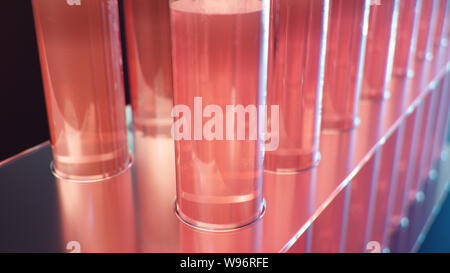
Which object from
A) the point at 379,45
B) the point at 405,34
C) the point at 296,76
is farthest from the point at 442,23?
the point at 296,76

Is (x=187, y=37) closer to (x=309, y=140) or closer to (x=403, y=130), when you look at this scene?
(x=309, y=140)

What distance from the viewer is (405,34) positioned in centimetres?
71

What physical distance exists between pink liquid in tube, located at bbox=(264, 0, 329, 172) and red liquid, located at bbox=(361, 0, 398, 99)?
17cm

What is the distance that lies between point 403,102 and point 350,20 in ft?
0.85

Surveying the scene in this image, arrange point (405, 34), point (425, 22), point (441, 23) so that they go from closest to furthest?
point (405, 34) < point (425, 22) < point (441, 23)

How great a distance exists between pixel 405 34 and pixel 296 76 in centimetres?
34

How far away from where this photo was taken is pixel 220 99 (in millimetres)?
370

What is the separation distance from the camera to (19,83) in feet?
1.98

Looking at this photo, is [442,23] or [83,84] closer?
[83,84]

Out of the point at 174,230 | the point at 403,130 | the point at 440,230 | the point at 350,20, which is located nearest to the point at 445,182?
the point at 440,230

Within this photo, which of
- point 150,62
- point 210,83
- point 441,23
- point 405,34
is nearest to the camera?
point 210,83

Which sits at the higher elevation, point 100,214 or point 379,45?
point 379,45

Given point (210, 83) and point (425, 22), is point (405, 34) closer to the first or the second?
point (425, 22)

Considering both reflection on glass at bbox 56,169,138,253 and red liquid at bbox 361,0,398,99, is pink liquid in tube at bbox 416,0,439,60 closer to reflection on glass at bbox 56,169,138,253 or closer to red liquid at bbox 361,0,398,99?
red liquid at bbox 361,0,398,99
